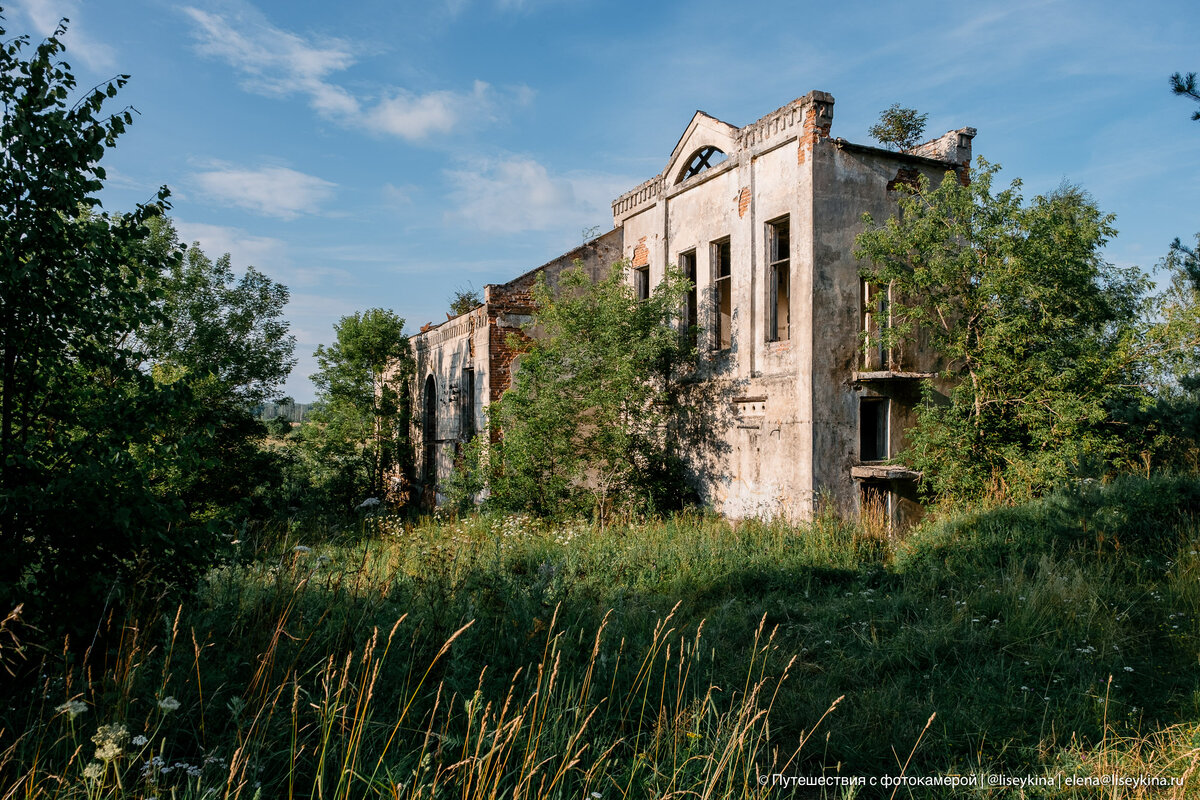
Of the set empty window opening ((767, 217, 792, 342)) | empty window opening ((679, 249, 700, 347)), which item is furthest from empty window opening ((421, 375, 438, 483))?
empty window opening ((767, 217, 792, 342))

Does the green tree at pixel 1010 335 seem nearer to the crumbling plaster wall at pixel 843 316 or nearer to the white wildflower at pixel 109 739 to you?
the crumbling plaster wall at pixel 843 316

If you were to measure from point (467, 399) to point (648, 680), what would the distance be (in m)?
15.2

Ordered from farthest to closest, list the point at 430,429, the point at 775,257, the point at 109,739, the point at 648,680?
the point at 430,429 < the point at 775,257 < the point at 648,680 < the point at 109,739

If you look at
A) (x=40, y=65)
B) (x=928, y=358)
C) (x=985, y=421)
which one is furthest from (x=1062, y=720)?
(x=928, y=358)

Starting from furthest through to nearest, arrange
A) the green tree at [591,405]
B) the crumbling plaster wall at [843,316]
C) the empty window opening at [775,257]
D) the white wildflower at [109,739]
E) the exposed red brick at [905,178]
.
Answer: the green tree at [591,405], the empty window opening at [775,257], the exposed red brick at [905,178], the crumbling plaster wall at [843,316], the white wildflower at [109,739]

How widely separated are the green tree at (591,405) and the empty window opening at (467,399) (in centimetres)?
437

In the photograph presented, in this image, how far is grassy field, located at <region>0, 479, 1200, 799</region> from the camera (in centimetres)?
292

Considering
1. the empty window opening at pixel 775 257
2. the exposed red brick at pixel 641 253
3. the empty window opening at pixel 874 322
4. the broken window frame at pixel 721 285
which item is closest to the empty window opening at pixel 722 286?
the broken window frame at pixel 721 285

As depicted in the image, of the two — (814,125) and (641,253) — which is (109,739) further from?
(641,253)

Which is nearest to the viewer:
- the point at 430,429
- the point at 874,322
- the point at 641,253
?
the point at 874,322

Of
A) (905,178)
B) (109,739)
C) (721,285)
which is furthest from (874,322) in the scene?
(109,739)

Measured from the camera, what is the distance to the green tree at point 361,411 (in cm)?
2145

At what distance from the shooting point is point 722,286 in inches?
568


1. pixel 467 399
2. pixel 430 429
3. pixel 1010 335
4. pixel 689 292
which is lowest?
pixel 430 429
